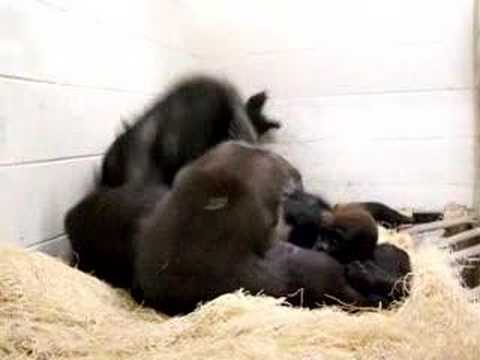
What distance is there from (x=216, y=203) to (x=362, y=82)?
163cm

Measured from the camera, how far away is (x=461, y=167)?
2918 mm

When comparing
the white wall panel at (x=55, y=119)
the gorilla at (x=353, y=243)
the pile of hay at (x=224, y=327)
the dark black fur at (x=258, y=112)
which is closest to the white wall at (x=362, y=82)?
the dark black fur at (x=258, y=112)

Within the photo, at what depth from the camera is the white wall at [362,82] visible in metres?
2.92

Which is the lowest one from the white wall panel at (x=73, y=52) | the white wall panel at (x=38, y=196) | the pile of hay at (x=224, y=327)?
the pile of hay at (x=224, y=327)

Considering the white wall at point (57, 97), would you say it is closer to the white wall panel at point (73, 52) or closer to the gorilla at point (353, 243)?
the white wall panel at point (73, 52)

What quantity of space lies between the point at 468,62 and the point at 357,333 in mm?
1922

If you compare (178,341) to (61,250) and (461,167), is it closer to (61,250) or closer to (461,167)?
(61,250)

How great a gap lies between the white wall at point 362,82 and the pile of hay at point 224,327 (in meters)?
1.50

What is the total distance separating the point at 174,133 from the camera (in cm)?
208

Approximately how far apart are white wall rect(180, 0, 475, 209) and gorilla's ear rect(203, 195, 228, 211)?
1.54m

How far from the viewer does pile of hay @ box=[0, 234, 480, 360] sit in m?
1.20

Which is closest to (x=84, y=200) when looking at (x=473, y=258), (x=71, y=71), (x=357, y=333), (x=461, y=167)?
(x=71, y=71)

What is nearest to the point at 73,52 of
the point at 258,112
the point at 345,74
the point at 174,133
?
the point at 174,133

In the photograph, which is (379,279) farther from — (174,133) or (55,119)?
(55,119)
